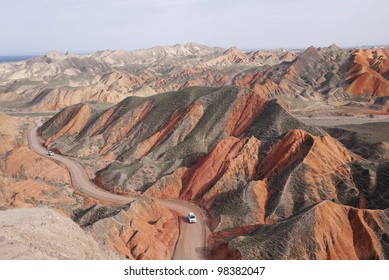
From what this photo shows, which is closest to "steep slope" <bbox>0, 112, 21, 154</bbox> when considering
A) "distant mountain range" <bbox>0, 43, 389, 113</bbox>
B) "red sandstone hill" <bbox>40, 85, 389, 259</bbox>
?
"red sandstone hill" <bbox>40, 85, 389, 259</bbox>

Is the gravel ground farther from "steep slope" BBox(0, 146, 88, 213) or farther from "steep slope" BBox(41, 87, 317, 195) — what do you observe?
"steep slope" BBox(41, 87, 317, 195)

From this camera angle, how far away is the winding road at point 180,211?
115ft

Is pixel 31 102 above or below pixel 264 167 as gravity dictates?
below

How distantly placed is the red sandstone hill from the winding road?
4.06 feet

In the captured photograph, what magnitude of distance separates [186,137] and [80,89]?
91.1 metres

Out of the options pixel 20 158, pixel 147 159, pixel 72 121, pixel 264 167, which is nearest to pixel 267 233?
pixel 264 167

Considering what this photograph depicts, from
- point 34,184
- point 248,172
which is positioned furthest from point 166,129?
point 34,184

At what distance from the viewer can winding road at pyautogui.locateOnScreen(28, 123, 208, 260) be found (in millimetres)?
35000

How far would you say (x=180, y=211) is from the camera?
144 feet

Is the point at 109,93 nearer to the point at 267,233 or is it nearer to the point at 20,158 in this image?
the point at 20,158

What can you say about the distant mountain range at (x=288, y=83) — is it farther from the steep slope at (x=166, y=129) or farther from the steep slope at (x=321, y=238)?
the steep slope at (x=321, y=238)

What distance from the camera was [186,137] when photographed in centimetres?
6153

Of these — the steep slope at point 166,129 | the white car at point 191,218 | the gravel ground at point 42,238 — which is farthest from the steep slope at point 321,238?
the steep slope at point 166,129

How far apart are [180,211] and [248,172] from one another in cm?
1052
